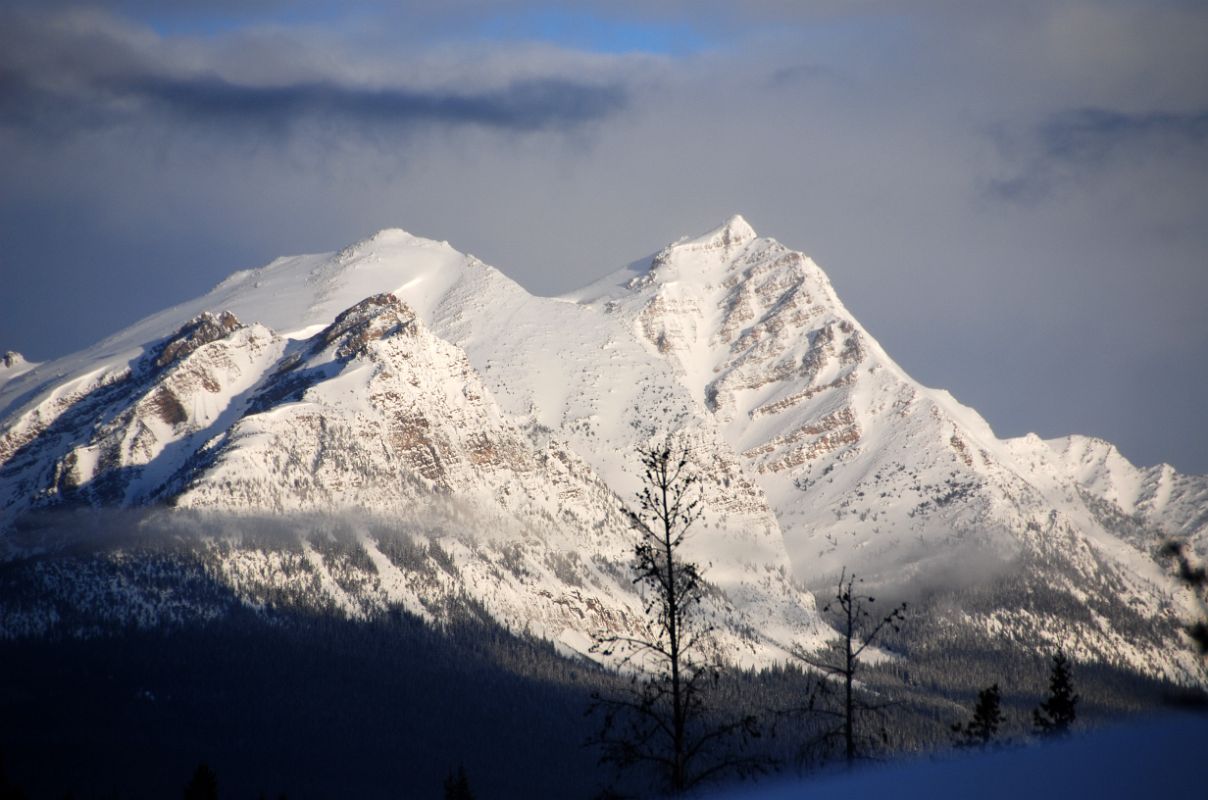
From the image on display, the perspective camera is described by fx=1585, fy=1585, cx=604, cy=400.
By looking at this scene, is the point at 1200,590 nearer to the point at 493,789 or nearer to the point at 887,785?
the point at 887,785

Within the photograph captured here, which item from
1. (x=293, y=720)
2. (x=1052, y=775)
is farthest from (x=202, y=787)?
(x=1052, y=775)

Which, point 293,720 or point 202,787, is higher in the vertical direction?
point 293,720

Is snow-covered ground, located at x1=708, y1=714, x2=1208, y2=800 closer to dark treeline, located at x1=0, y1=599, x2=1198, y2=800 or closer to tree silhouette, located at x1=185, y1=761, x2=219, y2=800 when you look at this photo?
tree silhouette, located at x1=185, y1=761, x2=219, y2=800

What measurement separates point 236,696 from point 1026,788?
A: 16156cm

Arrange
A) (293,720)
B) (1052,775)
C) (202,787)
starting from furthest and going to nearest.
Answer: (293,720) < (202,787) < (1052,775)

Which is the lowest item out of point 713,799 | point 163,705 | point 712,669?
point 713,799

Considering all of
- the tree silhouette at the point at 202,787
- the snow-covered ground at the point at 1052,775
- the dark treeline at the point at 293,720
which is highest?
the dark treeline at the point at 293,720

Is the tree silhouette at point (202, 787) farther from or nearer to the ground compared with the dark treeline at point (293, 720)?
nearer to the ground

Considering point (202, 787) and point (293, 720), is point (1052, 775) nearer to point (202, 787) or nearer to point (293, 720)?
point (202, 787)

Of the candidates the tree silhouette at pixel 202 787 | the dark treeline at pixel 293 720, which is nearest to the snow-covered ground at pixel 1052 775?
the tree silhouette at pixel 202 787

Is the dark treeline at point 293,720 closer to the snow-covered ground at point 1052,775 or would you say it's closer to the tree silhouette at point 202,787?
the tree silhouette at point 202,787

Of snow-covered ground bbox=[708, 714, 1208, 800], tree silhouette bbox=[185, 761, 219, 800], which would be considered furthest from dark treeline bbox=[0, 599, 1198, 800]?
snow-covered ground bbox=[708, 714, 1208, 800]

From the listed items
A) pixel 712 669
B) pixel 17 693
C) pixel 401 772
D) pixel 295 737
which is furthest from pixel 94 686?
pixel 712 669

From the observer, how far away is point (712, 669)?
3173cm
